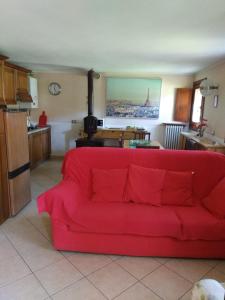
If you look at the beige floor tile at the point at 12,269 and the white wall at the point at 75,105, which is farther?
the white wall at the point at 75,105

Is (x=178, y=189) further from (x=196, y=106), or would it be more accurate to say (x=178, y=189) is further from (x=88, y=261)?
(x=196, y=106)

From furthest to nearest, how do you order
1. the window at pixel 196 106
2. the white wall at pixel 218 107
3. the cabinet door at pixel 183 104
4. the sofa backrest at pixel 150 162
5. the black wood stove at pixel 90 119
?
the cabinet door at pixel 183 104
the black wood stove at pixel 90 119
the window at pixel 196 106
the white wall at pixel 218 107
the sofa backrest at pixel 150 162

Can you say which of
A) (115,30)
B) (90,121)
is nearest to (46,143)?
(90,121)

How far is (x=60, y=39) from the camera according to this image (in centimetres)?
288

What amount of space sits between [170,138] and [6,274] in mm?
4787

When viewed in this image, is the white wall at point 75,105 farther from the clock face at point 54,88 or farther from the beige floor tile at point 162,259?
the beige floor tile at point 162,259

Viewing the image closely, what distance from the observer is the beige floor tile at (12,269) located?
1.80m

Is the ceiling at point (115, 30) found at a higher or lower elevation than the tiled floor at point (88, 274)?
higher

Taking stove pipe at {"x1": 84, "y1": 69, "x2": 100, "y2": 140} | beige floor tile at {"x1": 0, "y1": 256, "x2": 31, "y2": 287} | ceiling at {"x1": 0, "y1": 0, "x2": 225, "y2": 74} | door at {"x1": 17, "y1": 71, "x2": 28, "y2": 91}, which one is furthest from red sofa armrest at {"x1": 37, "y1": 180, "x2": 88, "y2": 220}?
stove pipe at {"x1": 84, "y1": 69, "x2": 100, "y2": 140}

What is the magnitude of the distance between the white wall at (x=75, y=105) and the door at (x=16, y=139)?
2.87 meters

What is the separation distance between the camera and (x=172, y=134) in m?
5.73

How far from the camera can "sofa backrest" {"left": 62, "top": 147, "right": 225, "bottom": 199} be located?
2393 mm

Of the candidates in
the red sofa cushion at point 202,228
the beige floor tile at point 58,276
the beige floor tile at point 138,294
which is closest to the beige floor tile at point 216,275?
the red sofa cushion at point 202,228

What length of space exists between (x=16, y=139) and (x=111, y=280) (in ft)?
6.40
